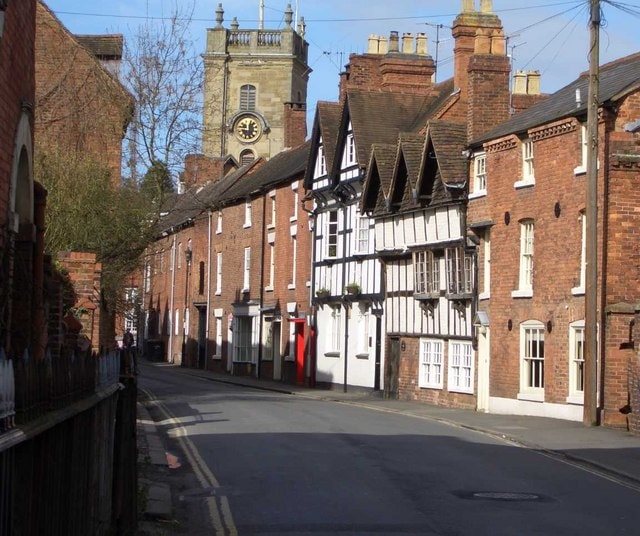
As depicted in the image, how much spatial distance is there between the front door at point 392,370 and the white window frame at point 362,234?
4201mm

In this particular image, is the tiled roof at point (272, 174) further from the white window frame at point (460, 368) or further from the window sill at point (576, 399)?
the window sill at point (576, 399)

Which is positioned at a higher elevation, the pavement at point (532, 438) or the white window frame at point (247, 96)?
the white window frame at point (247, 96)

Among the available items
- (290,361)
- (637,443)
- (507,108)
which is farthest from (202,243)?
(637,443)

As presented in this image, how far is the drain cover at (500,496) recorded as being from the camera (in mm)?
13648

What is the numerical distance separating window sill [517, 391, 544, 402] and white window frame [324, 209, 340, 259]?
14467 mm

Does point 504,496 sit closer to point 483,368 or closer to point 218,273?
point 483,368

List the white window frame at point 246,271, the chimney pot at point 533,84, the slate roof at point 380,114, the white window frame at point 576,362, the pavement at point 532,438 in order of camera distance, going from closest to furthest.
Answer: the pavement at point 532,438 → the white window frame at point 576,362 → the slate roof at point 380,114 → the chimney pot at point 533,84 → the white window frame at point 246,271

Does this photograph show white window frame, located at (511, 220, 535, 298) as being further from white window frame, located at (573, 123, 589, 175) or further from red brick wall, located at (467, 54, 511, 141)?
red brick wall, located at (467, 54, 511, 141)

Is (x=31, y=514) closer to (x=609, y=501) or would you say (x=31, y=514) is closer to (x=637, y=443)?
(x=609, y=501)

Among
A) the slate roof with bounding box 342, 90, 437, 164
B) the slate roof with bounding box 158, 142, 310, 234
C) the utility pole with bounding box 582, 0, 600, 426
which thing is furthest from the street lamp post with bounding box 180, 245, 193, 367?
the utility pole with bounding box 582, 0, 600, 426

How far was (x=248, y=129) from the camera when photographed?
97.9 metres

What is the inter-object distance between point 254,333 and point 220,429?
98.1ft

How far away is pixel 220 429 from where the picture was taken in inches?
877

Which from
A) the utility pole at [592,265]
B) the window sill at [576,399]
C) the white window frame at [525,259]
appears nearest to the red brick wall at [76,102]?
the white window frame at [525,259]
